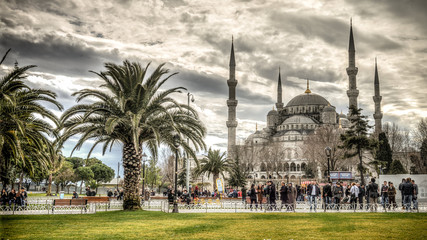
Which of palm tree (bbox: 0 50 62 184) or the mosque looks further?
the mosque

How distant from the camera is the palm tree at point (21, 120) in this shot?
44.0 ft

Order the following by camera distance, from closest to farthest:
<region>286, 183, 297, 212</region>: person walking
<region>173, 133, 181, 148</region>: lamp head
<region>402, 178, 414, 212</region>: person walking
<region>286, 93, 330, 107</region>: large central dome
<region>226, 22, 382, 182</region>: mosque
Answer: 1. <region>402, 178, 414, 212</region>: person walking
2. <region>173, 133, 181, 148</region>: lamp head
3. <region>286, 183, 297, 212</region>: person walking
4. <region>226, 22, 382, 182</region>: mosque
5. <region>286, 93, 330, 107</region>: large central dome

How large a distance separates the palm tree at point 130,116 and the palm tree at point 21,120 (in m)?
1.11

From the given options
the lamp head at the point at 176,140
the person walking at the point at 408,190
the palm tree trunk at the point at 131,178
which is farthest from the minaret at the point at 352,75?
the palm tree trunk at the point at 131,178

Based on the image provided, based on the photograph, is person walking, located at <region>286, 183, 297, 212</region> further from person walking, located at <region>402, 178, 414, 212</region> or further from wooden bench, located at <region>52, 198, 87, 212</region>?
wooden bench, located at <region>52, 198, 87, 212</region>

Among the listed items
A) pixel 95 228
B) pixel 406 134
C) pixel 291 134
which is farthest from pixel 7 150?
pixel 291 134

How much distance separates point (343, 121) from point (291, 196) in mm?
74835

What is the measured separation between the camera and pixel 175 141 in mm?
17609

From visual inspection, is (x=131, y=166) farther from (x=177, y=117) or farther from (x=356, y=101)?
(x=356, y=101)

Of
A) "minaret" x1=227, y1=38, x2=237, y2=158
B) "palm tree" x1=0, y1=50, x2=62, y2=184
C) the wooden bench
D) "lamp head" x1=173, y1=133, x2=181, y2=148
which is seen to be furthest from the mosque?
"palm tree" x1=0, y1=50, x2=62, y2=184

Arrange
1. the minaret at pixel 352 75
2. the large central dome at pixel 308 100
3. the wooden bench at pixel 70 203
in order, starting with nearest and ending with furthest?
1. the wooden bench at pixel 70 203
2. the minaret at pixel 352 75
3. the large central dome at pixel 308 100

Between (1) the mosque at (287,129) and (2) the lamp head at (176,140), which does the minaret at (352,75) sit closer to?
(1) the mosque at (287,129)

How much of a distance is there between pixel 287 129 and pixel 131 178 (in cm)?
7938

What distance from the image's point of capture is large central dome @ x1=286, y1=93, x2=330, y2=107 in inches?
4042
